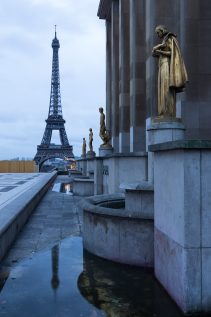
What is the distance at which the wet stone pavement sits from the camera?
548 cm

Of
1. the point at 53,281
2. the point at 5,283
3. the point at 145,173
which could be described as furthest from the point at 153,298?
the point at 145,173

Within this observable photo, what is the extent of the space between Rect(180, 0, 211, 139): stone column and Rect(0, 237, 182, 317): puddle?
7.74 m

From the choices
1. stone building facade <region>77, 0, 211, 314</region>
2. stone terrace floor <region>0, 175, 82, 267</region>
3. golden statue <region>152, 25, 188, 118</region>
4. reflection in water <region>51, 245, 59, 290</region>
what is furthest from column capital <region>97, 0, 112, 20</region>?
reflection in water <region>51, 245, 59, 290</region>

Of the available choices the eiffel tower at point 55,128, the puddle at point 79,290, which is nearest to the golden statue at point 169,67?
the puddle at point 79,290

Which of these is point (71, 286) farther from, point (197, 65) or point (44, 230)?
point (197, 65)

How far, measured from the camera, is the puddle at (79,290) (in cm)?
546

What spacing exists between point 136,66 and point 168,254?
17575 millimetres

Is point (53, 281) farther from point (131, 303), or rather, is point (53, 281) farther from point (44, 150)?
point (44, 150)

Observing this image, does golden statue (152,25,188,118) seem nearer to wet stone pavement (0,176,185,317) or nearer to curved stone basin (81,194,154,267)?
curved stone basin (81,194,154,267)

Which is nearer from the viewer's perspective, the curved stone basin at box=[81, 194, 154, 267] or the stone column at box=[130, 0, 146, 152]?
the curved stone basin at box=[81, 194, 154, 267]

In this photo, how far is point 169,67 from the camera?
9328 millimetres

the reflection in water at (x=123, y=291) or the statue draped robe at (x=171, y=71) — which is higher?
the statue draped robe at (x=171, y=71)

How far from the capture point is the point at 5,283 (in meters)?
6.61

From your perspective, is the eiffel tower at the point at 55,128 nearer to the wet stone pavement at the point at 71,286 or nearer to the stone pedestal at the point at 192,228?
the wet stone pavement at the point at 71,286
